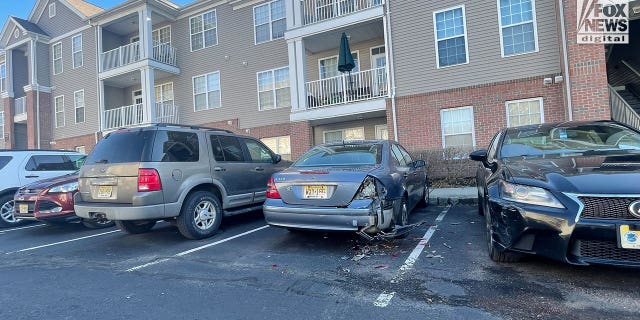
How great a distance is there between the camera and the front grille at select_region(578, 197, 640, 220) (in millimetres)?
2719

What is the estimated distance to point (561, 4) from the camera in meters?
9.62

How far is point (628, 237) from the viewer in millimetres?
2656

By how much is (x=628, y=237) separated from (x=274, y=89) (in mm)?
13922

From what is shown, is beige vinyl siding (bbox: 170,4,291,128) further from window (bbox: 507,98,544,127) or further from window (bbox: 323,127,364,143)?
window (bbox: 507,98,544,127)

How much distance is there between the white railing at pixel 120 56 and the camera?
1688 cm

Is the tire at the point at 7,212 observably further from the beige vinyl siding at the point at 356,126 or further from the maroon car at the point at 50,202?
the beige vinyl siding at the point at 356,126

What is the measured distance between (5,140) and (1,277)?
25.0 metres

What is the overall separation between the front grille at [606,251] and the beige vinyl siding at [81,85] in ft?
69.3

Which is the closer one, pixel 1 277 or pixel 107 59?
pixel 1 277

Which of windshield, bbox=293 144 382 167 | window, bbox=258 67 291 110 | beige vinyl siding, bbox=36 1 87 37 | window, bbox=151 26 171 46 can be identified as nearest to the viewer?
windshield, bbox=293 144 382 167

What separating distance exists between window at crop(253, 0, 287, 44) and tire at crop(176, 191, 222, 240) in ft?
37.1

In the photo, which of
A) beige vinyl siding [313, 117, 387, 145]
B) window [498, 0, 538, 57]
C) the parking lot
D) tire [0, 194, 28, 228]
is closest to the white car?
tire [0, 194, 28, 228]

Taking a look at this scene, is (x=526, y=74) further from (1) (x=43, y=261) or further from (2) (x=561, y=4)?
(1) (x=43, y=261)

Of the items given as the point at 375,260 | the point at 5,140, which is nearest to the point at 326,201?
the point at 375,260
